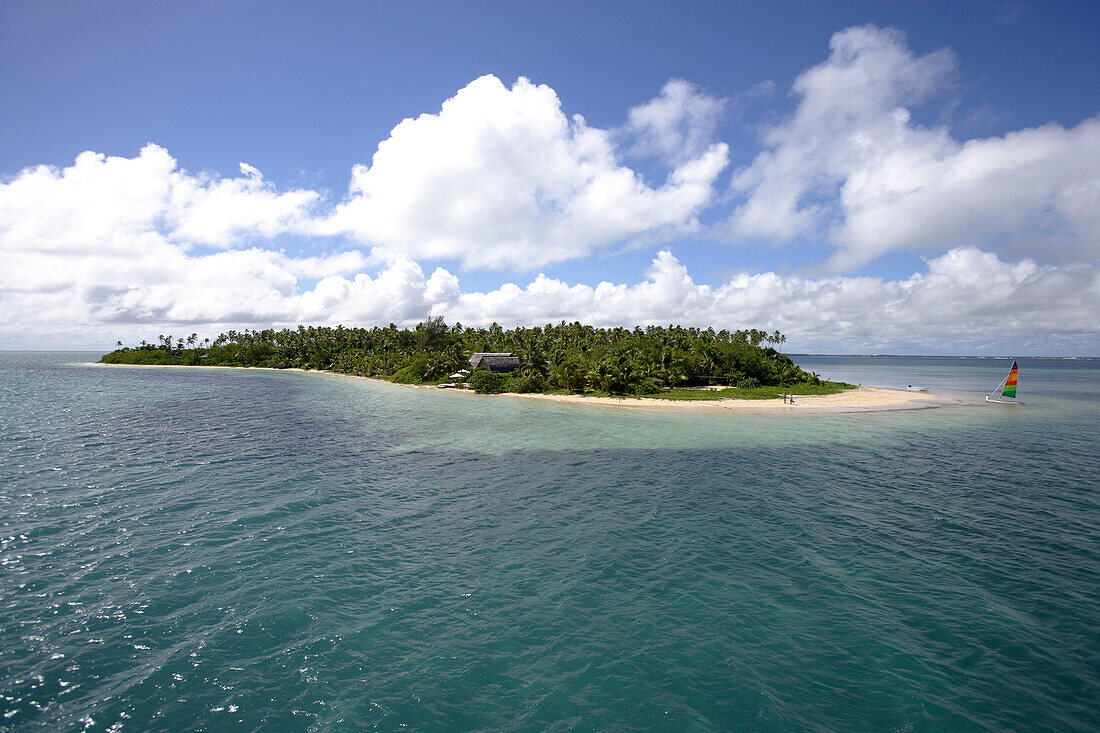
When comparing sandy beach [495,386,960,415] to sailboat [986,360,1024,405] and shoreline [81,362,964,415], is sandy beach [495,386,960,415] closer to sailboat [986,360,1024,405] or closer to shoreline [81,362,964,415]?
shoreline [81,362,964,415]

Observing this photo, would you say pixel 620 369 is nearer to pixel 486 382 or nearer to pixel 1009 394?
pixel 486 382

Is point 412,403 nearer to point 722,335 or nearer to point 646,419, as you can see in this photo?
point 646,419

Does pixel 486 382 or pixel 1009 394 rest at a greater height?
pixel 486 382

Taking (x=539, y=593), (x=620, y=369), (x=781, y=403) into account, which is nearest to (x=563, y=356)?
(x=620, y=369)

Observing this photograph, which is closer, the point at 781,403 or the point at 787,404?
the point at 787,404

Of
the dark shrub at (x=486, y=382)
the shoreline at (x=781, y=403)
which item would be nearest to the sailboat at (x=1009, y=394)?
the shoreline at (x=781, y=403)

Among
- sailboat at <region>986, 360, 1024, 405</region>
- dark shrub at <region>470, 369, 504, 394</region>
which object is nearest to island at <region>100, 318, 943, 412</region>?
dark shrub at <region>470, 369, 504, 394</region>
